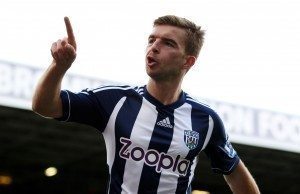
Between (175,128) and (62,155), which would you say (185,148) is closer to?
(175,128)

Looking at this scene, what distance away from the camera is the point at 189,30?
3516mm

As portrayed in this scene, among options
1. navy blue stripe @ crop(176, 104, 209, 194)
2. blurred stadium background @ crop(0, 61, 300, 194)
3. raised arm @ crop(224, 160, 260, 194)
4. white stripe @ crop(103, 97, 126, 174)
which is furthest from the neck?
blurred stadium background @ crop(0, 61, 300, 194)

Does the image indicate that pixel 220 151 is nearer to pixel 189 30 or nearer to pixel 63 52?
pixel 189 30

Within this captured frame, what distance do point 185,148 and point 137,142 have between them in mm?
316

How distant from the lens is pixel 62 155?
24750 mm

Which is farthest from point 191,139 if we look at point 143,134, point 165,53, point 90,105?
point 90,105

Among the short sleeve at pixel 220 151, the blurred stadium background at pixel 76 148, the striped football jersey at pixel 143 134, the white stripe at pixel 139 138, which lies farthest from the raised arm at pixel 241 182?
the blurred stadium background at pixel 76 148

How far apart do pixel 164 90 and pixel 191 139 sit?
1.15 ft

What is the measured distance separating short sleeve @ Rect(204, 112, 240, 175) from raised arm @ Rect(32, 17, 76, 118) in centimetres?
119

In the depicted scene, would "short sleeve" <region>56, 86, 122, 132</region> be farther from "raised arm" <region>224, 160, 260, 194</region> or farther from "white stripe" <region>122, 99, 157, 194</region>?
"raised arm" <region>224, 160, 260, 194</region>

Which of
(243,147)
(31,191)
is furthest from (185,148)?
(31,191)

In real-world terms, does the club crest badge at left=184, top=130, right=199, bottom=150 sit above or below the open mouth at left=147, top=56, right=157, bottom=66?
below

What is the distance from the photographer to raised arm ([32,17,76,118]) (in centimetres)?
268

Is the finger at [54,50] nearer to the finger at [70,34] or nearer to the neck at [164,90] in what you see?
the finger at [70,34]
